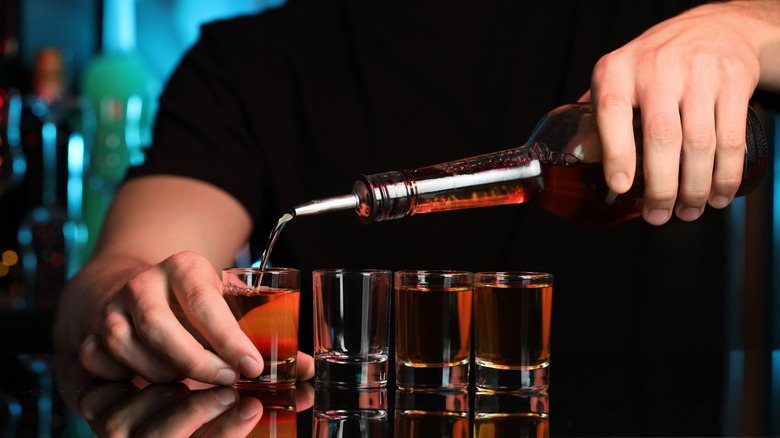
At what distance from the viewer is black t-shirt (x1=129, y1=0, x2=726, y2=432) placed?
71.4 inches

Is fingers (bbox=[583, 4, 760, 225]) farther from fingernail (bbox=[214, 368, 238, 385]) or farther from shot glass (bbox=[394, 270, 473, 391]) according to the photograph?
fingernail (bbox=[214, 368, 238, 385])

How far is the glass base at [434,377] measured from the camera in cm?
98

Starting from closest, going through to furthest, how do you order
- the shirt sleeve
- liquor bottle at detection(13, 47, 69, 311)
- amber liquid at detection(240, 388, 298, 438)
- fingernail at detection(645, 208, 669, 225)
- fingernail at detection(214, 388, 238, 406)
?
amber liquid at detection(240, 388, 298, 438) < fingernail at detection(214, 388, 238, 406) < fingernail at detection(645, 208, 669, 225) < the shirt sleeve < liquor bottle at detection(13, 47, 69, 311)

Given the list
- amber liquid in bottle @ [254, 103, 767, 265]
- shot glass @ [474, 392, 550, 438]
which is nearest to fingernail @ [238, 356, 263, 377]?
amber liquid in bottle @ [254, 103, 767, 265]

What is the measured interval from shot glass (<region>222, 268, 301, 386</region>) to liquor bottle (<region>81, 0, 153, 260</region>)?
155cm

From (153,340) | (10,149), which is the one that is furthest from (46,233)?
(153,340)

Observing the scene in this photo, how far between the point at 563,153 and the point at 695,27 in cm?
24

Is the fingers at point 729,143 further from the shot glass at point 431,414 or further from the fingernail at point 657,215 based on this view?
the shot glass at point 431,414

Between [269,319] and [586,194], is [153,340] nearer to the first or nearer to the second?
[269,319]

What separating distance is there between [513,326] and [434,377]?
0.31 ft

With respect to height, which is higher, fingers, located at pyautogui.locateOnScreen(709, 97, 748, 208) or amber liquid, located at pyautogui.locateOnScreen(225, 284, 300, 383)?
fingers, located at pyautogui.locateOnScreen(709, 97, 748, 208)

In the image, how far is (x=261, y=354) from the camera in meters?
0.99

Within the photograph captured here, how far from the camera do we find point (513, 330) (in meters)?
0.97

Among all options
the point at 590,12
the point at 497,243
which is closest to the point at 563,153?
the point at 497,243
